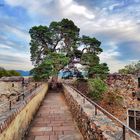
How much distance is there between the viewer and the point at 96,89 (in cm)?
2339

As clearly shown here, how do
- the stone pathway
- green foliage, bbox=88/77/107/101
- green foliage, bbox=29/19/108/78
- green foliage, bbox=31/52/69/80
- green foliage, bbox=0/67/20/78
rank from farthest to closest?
1. green foliage, bbox=0/67/20/78
2. green foliage, bbox=29/19/108/78
3. green foliage, bbox=31/52/69/80
4. green foliage, bbox=88/77/107/101
5. the stone pathway

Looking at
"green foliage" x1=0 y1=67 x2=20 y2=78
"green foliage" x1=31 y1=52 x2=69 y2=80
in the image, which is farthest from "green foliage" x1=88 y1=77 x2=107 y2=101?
"green foliage" x1=0 y1=67 x2=20 y2=78

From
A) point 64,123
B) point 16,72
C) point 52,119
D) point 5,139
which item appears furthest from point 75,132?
point 16,72

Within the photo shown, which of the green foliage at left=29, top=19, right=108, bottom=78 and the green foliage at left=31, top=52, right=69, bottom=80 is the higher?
the green foliage at left=29, top=19, right=108, bottom=78

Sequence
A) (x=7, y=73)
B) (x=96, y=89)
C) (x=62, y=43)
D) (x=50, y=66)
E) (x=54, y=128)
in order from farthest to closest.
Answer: (x=7, y=73) < (x=62, y=43) < (x=50, y=66) < (x=96, y=89) < (x=54, y=128)

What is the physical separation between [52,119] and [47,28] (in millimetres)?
20235

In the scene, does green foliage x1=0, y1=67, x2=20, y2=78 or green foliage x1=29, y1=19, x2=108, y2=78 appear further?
green foliage x1=0, y1=67, x2=20, y2=78

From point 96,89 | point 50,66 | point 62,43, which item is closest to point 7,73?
point 62,43

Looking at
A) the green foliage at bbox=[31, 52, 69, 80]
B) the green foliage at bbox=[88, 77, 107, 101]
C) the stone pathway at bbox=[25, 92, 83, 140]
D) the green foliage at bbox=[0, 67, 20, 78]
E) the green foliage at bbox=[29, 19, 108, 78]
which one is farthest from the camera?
the green foliage at bbox=[0, 67, 20, 78]

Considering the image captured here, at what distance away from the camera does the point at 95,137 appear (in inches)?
197

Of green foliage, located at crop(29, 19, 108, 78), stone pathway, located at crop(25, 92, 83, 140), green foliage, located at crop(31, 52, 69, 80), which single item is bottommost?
stone pathway, located at crop(25, 92, 83, 140)

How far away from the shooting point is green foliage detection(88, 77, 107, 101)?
22766 mm

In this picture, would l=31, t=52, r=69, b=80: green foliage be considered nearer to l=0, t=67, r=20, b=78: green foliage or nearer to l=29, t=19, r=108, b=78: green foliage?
l=29, t=19, r=108, b=78: green foliage

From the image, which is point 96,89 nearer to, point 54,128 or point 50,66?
point 50,66
